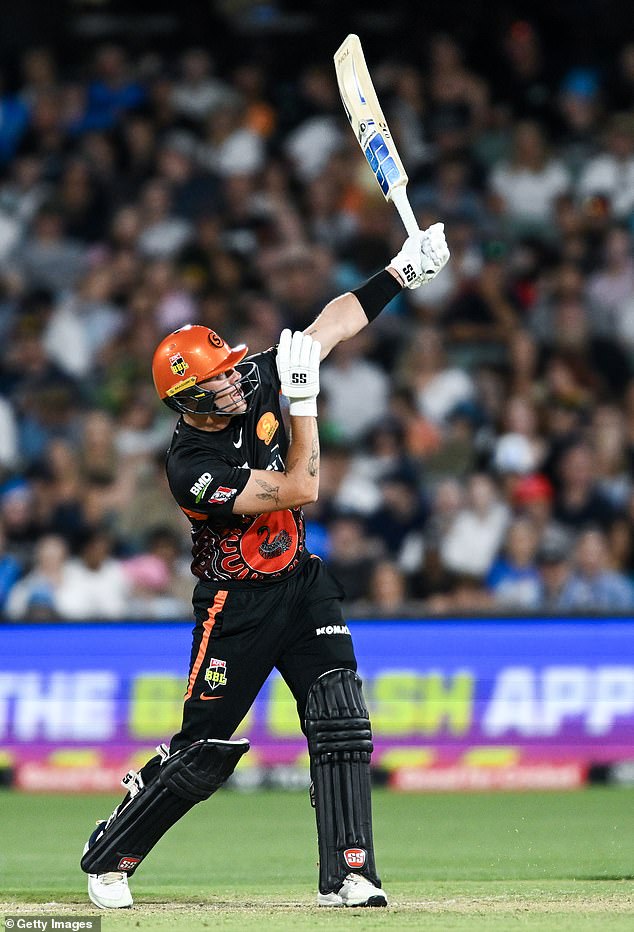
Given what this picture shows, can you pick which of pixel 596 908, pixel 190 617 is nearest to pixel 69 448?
pixel 190 617

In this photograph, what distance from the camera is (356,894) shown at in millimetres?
5766

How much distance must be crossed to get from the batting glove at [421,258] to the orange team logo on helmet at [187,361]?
939mm

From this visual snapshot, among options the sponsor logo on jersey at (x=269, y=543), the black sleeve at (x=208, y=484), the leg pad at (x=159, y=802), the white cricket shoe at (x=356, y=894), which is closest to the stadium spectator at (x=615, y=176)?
the sponsor logo on jersey at (x=269, y=543)

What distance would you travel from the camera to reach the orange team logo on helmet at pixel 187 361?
589 centimetres

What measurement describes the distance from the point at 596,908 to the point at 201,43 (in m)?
11.4

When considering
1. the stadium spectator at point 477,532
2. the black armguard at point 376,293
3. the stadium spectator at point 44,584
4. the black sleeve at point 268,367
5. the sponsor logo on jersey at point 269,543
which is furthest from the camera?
the stadium spectator at point 477,532

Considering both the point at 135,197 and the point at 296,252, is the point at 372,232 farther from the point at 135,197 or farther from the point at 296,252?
the point at 135,197

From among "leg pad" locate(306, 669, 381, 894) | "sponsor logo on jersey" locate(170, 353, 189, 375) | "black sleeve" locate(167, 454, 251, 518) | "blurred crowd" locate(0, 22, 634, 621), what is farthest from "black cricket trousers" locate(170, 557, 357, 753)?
"blurred crowd" locate(0, 22, 634, 621)

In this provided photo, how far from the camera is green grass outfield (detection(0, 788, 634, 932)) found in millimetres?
5578

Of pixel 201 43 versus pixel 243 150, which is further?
pixel 201 43

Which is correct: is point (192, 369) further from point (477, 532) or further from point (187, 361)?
point (477, 532)

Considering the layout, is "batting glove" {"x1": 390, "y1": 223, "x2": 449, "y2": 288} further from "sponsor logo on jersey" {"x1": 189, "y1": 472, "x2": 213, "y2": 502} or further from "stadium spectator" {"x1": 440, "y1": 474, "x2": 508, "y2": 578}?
"stadium spectator" {"x1": 440, "y1": 474, "x2": 508, "y2": 578}

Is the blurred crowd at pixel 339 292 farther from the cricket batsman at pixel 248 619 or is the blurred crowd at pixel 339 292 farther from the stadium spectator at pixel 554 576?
the cricket batsman at pixel 248 619

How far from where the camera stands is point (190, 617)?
9.89 metres
